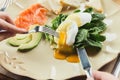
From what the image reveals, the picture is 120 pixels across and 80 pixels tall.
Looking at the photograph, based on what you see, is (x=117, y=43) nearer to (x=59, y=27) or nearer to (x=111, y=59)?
(x=111, y=59)

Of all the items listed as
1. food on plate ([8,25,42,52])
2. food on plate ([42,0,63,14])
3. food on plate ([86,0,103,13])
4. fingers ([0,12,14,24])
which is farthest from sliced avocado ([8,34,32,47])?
food on plate ([86,0,103,13])

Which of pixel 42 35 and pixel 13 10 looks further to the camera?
pixel 13 10

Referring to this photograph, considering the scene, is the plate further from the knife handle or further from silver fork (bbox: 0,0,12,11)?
silver fork (bbox: 0,0,12,11)

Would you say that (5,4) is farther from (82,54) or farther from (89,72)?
(89,72)

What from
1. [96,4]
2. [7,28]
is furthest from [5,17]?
[96,4]

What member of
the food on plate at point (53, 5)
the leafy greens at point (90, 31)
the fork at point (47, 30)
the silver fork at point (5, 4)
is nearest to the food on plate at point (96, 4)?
the leafy greens at point (90, 31)

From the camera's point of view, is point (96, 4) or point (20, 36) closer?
point (20, 36)

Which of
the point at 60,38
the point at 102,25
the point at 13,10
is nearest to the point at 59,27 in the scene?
the point at 60,38
